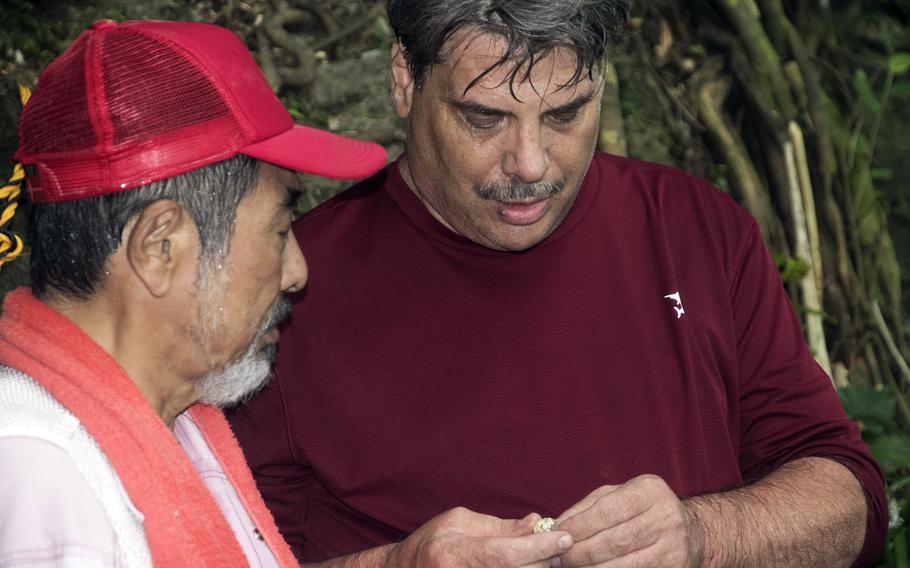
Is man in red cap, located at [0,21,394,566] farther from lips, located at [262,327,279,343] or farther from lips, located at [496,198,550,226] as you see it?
lips, located at [496,198,550,226]

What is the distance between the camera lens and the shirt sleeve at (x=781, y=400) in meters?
2.85

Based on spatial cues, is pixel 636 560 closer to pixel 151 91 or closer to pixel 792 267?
pixel 151 91

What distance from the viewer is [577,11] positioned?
2.61m

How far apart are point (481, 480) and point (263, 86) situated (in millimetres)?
1016

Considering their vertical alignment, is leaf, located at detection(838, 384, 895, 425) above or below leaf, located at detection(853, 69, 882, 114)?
below

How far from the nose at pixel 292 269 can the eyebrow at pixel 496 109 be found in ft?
1.77

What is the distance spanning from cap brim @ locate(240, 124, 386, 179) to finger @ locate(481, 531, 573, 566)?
745 mm

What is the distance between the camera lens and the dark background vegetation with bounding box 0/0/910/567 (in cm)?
430

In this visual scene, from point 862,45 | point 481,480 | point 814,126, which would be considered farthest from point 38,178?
point 862,45

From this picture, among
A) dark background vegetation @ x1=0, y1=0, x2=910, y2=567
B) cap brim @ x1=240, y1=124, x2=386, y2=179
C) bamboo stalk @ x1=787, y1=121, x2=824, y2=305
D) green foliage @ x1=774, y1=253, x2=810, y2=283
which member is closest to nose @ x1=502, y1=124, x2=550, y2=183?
cap brim @ x1=240, y1=124, x2=386, y2=179

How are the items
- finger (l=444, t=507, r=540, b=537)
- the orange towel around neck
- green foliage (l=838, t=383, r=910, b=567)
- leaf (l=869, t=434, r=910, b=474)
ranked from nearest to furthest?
the orange towel around neck → finger (l=444, t=507, r=540, b=537) → green foliage (l=838, t=383, r=910, b=567) → leaf (l=869, t=434, r=910, b=474)

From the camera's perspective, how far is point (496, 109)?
2.62m

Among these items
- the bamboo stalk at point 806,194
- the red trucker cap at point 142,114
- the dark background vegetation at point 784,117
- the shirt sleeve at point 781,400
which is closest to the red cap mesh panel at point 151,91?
the red trucker cap at point 142,114

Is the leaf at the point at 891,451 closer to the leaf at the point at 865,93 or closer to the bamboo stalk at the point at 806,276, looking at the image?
the bamboo stalk at the point at 806,276
